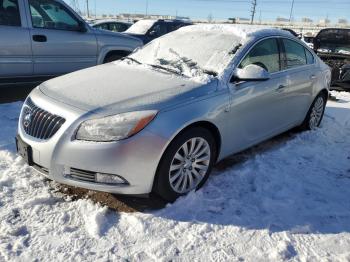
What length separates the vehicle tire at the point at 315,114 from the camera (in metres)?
5.84

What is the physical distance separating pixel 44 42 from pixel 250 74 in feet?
13.7

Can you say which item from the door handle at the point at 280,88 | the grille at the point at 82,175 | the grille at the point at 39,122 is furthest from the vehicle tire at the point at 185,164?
the door handle at the point at 280,88

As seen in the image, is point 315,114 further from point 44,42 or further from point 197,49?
point 44,42

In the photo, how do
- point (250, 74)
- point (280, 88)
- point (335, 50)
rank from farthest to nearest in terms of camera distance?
1. point (335, 50)
2. point (280, 88)
3. point (250, 74)

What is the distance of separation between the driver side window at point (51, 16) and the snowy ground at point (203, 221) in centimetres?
318

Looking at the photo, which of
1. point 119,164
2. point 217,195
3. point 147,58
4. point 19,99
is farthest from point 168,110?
point 19,99

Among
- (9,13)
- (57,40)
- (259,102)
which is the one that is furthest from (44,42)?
(259,102)

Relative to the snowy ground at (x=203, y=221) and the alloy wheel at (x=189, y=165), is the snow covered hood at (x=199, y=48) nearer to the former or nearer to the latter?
the alloy wheel at (x=189, y=165)

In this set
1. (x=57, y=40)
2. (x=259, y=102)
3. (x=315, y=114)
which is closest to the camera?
(x=259, y=102)

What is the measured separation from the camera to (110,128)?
3.23m

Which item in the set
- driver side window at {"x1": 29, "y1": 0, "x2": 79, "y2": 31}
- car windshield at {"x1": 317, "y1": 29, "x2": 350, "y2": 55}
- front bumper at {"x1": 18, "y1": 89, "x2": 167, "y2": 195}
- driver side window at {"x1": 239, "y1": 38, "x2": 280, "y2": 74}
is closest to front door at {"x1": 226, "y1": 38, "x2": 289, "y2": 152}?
driver side window at {"x1": 239, "y1": 38, "x2": 280, "y2": 74}

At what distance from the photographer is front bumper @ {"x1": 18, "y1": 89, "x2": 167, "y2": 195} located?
3211 millimetres

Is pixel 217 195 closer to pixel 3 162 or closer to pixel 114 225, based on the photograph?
pixel 114 225

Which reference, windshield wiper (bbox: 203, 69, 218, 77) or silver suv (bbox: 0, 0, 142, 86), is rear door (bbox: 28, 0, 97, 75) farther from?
windshield wiper (bbox: 203, 69, 218, 77)
